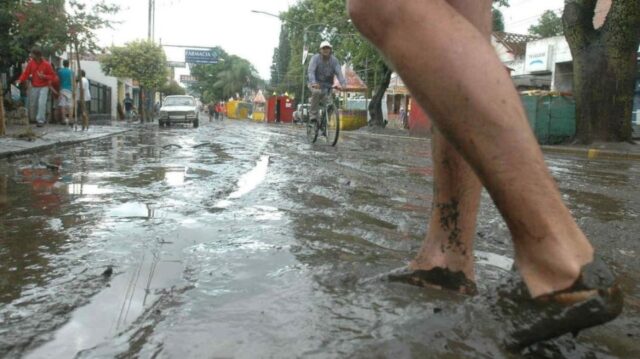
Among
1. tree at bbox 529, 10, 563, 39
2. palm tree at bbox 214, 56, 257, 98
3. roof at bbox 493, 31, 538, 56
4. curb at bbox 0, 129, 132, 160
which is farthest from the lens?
palm tree at bbox 214, 56, 257, 98

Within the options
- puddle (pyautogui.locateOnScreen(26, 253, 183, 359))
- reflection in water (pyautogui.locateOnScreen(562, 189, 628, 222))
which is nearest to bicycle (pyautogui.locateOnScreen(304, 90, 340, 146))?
reflection in water (pyautogui.locateOnScreen(562, 189, 628, 222))

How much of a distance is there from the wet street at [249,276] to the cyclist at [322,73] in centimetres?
584

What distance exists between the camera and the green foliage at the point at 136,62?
1195 inches

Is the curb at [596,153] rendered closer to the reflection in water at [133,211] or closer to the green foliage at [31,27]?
the reflection in water at [133,211]

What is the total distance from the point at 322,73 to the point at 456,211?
8.18 metres

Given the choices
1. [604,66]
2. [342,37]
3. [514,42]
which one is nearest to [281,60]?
[342,37]

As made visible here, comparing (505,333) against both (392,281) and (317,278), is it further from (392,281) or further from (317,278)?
(317,278)

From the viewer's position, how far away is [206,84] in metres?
113

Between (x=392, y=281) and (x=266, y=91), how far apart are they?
101537mm

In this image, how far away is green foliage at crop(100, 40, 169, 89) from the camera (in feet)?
99.6

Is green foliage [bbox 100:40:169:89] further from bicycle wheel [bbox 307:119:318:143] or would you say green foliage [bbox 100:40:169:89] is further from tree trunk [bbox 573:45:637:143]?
tree trunk [bbox 573:45:637:143]

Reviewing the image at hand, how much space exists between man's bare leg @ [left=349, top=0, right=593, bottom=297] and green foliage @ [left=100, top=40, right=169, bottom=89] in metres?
30.6

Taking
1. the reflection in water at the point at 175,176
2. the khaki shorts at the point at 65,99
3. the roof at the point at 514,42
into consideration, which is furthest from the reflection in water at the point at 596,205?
the roof at the point at 514,42

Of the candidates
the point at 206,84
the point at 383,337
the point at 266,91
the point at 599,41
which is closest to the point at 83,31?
the point at 599,41
